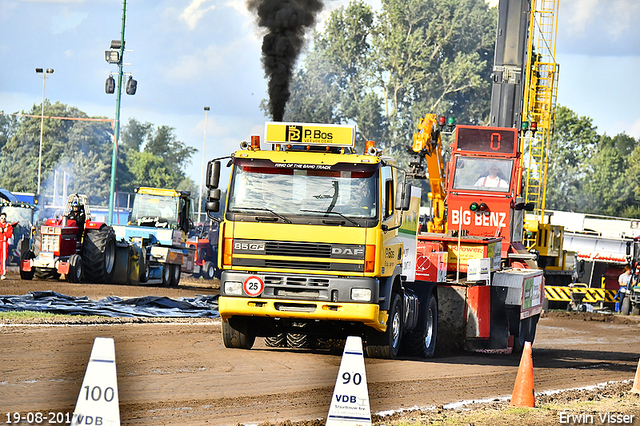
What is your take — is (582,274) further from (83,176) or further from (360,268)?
(83,176)

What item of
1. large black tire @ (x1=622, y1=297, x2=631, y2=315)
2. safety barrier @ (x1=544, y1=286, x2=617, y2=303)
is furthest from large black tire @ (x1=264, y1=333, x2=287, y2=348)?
large black tire @ (x1=622, y1=297, x2=631, y2=315)

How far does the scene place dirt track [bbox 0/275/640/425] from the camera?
348 inches

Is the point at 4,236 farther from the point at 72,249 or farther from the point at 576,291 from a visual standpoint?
the point at 576,291

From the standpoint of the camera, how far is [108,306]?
19047mm

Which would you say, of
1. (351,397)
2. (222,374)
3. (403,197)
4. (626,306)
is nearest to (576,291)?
(626,306)

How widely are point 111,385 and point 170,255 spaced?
24136 millimetres

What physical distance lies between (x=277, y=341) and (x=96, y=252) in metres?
13.6

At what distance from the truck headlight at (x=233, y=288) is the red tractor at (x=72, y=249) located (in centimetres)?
1492

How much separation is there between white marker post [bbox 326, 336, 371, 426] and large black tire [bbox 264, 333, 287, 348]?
7.66 meters

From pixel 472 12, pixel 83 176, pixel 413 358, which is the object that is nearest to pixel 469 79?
pixel 472 12

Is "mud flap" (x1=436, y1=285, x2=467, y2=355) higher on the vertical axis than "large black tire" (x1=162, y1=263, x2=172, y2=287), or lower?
higher

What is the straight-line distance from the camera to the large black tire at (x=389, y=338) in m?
13.2

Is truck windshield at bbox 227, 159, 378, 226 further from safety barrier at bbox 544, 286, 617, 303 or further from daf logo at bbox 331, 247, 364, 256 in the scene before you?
safety barrier at bbox 544, 286, 617, 303

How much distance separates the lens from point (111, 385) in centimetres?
609
